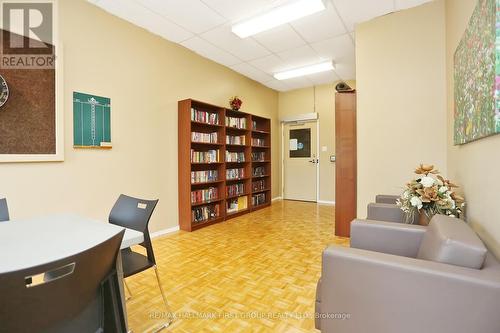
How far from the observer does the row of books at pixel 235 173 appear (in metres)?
4.93

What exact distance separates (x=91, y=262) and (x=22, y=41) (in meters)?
2.82

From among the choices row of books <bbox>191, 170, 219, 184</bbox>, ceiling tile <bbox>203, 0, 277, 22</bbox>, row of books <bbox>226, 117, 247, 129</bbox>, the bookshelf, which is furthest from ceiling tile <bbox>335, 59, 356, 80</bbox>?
row of books <bbox>191, 170, 219, 184</bbox>

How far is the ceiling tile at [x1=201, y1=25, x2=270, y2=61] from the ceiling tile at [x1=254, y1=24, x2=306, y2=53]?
150mm

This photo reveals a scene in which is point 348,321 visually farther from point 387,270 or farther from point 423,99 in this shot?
point 423,99

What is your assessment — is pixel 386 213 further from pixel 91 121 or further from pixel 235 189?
pixel 91 121

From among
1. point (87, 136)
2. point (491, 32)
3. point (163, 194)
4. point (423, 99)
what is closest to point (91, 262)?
point (491, 32)

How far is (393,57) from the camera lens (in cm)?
306

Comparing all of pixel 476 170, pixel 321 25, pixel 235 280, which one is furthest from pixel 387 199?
pixel 321 25

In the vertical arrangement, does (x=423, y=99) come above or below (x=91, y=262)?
above

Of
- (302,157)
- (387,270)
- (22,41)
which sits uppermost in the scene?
(22,41)

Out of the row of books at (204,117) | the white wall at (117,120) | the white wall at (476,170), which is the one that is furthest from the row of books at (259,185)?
the white wall at (476,170)

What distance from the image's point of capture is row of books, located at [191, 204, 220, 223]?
4145mm

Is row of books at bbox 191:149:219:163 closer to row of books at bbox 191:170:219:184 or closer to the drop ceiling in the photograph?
row of books at bbox 191:170:219:184

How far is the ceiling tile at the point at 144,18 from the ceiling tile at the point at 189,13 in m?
0.11
